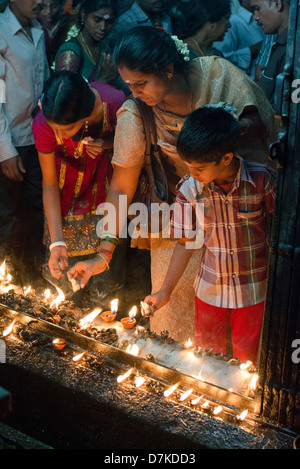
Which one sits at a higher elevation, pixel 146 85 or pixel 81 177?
pixel 146 85

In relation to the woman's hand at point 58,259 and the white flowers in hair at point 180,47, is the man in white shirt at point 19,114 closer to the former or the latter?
the woman's hand at point 58,259

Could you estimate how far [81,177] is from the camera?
13.1 feet

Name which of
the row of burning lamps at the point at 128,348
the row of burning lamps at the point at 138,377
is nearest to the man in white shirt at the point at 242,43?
the row of burning lamps at the point at 128,348

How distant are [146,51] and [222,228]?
45.0 inches

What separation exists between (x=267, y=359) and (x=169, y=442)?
0.61 m

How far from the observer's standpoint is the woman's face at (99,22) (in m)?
4.53

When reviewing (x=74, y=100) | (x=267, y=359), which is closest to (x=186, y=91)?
(x=74, y=100)

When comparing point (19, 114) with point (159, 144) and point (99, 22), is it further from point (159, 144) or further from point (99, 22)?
point (159, 144)

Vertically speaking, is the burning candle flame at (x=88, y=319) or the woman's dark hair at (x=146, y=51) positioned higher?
the woman's dark hair at (x=146, y=51)

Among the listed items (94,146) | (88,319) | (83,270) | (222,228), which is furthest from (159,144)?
(88,319)

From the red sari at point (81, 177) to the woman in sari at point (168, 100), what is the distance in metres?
0.47

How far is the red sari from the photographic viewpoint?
144 inches

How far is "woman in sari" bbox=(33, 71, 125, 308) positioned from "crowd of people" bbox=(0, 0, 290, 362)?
0.01 meters

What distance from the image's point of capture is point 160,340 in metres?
3.12
